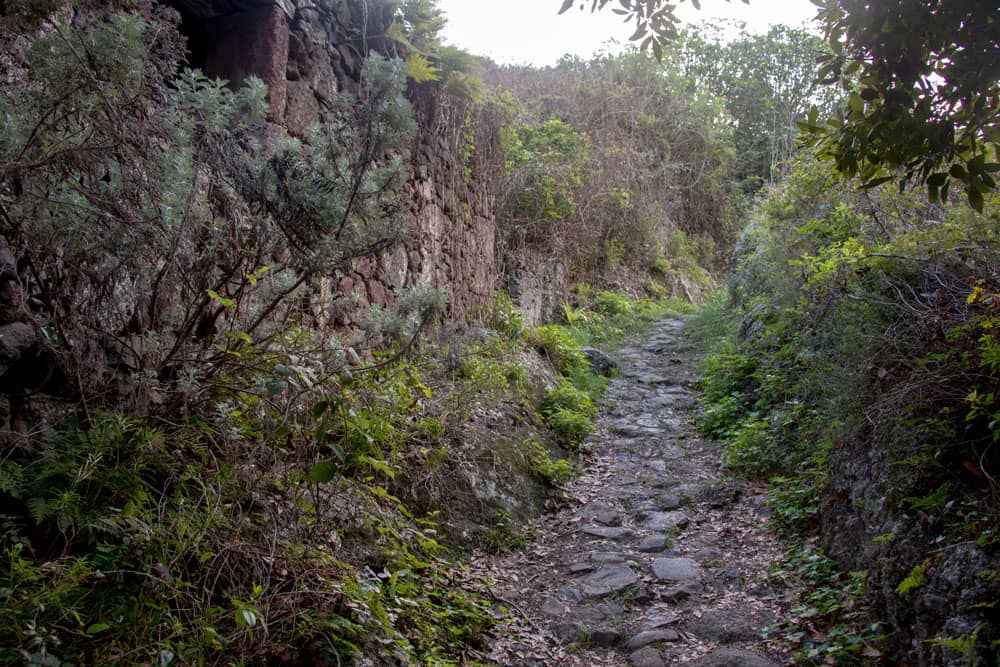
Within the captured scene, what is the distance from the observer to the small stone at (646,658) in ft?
12.0

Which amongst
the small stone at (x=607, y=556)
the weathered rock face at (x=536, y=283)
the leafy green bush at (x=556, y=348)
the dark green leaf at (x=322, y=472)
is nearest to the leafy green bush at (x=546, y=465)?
the small stone at (x=607, y=556)

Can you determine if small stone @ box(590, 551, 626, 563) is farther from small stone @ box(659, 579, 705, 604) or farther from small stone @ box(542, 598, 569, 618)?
small stone @ box(542, 598, 569, 618)

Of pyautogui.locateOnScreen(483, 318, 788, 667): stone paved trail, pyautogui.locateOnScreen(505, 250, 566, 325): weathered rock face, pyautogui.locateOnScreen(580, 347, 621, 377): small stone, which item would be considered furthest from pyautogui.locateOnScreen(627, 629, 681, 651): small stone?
pyautogui.locateOnScreen(505, 250, 566, 325): weathered rock face

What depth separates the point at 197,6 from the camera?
4.43m

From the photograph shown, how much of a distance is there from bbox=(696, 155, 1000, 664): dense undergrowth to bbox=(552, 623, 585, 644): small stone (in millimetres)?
1166

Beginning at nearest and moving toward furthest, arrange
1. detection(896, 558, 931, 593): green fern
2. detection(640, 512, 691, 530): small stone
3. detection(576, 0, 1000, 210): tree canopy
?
detection(576, 0, 1000, 210): tree canopy
detection(896, 558, 931, 593): green fern
detection(640, 512, 691, 530): small stone

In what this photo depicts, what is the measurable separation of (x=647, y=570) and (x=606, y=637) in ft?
2.75

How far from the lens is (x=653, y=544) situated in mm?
5039

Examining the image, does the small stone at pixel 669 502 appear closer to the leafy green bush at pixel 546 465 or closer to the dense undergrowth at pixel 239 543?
the leafy green bush at pixel 546 465

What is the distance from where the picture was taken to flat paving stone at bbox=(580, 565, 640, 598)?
4434mm

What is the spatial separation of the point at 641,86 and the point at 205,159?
625 inches

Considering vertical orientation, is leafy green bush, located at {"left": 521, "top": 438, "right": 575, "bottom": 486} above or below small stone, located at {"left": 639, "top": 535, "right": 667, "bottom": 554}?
above

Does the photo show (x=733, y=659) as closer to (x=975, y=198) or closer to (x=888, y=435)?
(x=888, y=435)

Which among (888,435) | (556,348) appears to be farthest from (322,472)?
(556,348)
